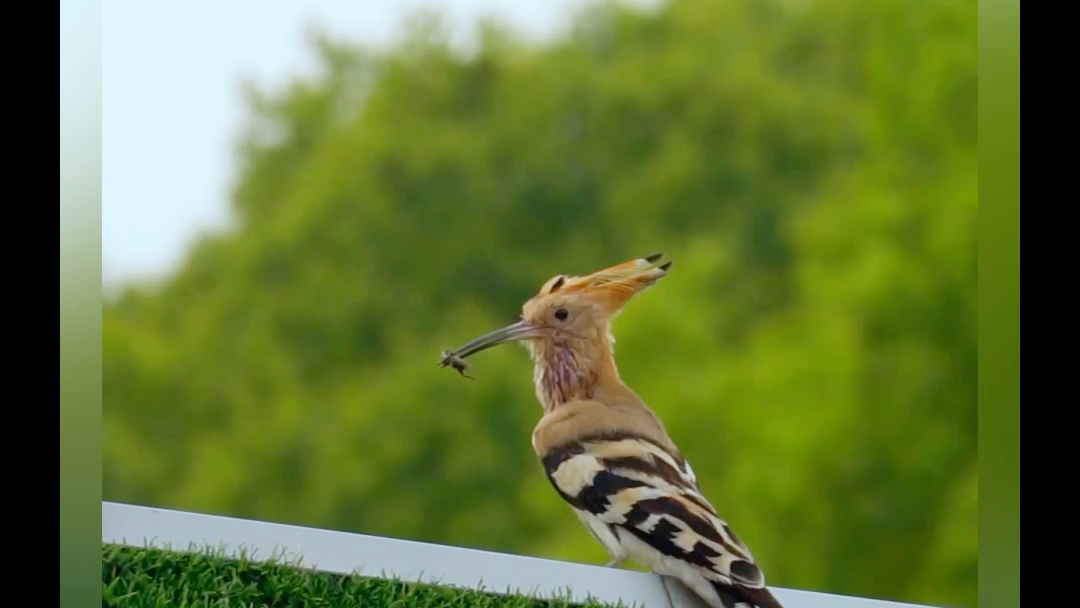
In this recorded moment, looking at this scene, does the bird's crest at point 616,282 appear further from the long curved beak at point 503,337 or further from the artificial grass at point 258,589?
the artificial grass at point 258,589

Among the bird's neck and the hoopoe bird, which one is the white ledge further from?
the bird's neck

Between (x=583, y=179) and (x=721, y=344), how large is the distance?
1.40m

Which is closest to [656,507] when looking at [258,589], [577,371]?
[577,371]

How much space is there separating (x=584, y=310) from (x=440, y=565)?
1.98 ft

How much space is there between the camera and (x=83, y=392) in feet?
9.77

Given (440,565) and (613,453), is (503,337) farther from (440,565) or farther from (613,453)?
(440,565)

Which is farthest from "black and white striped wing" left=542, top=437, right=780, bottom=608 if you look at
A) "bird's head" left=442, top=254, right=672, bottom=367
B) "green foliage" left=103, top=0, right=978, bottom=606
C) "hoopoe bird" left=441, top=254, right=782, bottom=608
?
"green foliage" left=103, top=0, right=978, bottom=606

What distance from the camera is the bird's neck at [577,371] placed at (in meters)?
2.76

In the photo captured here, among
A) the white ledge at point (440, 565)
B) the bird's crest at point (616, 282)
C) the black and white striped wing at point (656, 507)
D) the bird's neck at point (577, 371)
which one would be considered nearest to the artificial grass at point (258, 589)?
the white ledge at point (440, 565)

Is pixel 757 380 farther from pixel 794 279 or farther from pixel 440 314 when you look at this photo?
pixel 440 314

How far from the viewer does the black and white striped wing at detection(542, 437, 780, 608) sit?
2.57 metres

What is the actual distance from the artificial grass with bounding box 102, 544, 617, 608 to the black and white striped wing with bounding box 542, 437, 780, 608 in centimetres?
20

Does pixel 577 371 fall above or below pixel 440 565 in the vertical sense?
above

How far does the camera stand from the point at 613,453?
266cm
